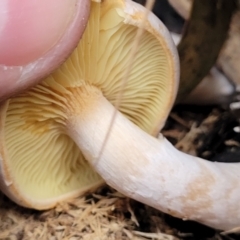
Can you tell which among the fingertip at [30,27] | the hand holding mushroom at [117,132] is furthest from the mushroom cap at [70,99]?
the fingertip at [30,27]

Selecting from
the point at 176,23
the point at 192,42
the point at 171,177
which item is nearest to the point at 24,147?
the point at 171,177

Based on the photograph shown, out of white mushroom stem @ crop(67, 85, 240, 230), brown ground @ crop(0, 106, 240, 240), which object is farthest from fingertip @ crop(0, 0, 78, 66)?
brown ground @ crop(0, 106, 240, 240)

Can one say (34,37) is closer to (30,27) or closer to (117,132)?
(30,27)

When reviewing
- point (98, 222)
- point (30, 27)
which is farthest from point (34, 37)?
point (98, 222)

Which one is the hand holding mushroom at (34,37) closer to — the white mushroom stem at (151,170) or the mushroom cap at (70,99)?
the mushroom cap at (70,99)

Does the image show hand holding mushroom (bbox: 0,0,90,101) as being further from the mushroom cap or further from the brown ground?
the brown ground
